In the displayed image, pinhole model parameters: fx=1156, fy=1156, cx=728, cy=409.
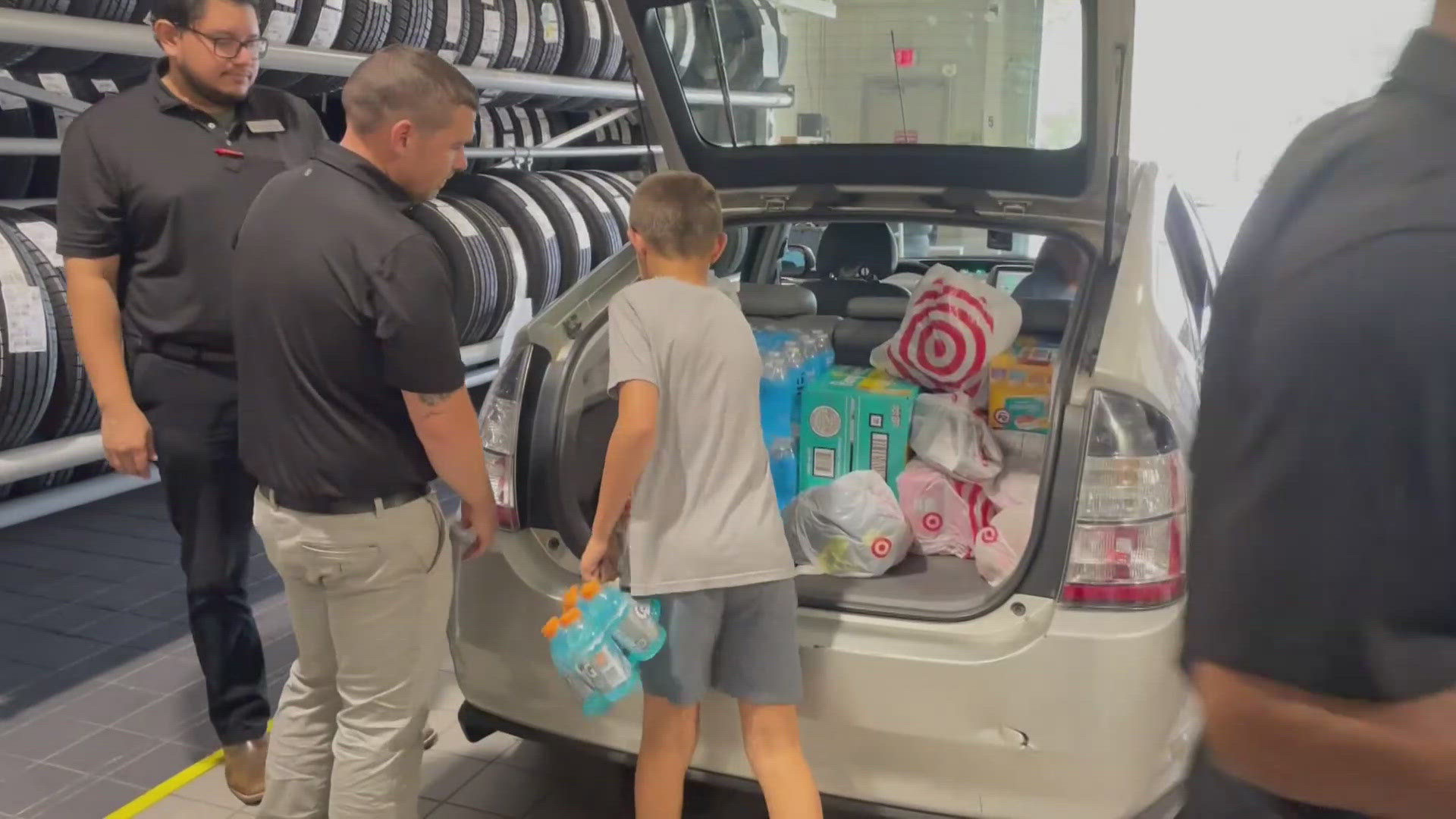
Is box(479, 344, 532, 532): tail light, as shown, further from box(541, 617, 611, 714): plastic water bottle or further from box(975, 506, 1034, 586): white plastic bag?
box(975, 506, 1034, 586): white plastic bag

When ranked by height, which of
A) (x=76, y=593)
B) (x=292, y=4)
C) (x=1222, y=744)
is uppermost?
(x=292, y=4)

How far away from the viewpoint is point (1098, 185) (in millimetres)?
2553

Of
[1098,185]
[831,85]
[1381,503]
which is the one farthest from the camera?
[831,85]

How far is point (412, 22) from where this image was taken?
464 cm

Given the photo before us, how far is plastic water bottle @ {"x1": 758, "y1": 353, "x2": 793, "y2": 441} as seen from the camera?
2.87 meters

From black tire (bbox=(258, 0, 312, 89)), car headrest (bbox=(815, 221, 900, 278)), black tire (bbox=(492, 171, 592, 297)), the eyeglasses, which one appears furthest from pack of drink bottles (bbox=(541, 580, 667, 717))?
black tire (bbox=(492, 171, 592, 297))

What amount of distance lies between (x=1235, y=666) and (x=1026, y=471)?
6.46 feet

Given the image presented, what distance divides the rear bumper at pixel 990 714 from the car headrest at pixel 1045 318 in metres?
1.24

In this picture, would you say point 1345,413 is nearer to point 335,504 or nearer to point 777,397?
point 335,504

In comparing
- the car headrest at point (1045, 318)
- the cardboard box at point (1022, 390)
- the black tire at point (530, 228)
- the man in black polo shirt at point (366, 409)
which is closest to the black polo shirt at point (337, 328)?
the man in black polo shirt at point (366, 409)

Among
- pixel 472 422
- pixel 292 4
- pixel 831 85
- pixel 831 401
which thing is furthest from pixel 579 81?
pixel 472 422

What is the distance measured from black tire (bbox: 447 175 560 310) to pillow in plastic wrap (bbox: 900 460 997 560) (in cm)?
283

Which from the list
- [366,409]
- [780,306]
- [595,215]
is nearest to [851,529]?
[780,306]

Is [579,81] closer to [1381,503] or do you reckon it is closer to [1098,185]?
[1098,185]
